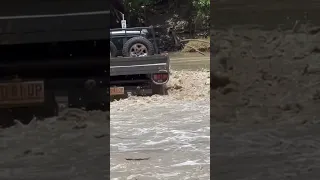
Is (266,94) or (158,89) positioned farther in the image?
(158,89)

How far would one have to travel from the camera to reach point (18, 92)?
549 centimetres

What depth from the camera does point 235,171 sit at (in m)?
4.41

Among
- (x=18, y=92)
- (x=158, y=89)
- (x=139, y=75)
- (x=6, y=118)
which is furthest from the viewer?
(x=139, y=75)

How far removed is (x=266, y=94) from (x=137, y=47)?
10.7ft

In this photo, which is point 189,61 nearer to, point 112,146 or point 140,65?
point 140,65

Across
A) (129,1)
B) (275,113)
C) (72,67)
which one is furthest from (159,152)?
(129,1)

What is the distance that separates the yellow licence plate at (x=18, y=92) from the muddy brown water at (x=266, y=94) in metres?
1.90

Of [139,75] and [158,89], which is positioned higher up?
[139,75]

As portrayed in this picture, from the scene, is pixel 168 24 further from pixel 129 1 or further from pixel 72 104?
pixel 72 104

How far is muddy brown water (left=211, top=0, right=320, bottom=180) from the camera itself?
15.4 feet

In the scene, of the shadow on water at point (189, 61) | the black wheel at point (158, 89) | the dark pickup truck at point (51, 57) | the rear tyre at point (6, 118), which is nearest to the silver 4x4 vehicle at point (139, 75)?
the black wheel at point (158, 89)

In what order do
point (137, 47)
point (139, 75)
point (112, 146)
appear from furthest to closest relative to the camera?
1. point (137, 47)
2. point (139, 75)
3. point (112, 146)

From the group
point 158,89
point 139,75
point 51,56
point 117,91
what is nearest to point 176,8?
point 139,75

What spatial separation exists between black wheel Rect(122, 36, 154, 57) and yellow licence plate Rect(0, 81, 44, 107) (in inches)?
164
